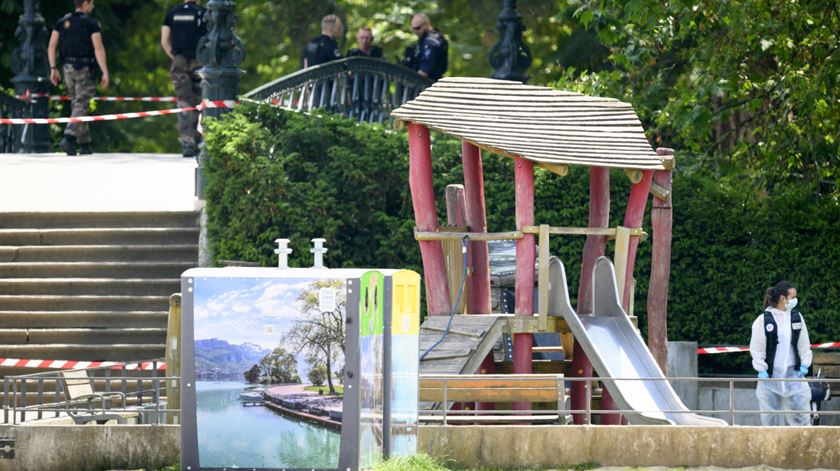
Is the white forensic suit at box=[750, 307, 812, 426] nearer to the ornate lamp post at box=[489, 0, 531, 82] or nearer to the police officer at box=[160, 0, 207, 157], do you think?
the ornate lamp post at box=[489, 0, 531, 82]

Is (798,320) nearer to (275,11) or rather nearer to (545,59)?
(545,59)

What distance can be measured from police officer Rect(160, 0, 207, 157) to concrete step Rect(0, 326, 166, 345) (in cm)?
692

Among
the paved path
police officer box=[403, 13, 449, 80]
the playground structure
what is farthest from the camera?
police officer box=[403, 13, 449, 80]

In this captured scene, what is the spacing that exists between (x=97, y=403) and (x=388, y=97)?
9.64m

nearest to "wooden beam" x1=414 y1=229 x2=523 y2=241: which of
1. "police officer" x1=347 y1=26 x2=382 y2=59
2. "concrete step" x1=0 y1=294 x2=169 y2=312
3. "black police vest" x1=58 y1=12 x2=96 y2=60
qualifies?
"concrete step" x1=0 y1=294 x2=169 y2=312

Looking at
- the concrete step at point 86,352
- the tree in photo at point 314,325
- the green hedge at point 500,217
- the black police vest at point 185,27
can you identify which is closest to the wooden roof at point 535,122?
the tree in photo at point 314,325

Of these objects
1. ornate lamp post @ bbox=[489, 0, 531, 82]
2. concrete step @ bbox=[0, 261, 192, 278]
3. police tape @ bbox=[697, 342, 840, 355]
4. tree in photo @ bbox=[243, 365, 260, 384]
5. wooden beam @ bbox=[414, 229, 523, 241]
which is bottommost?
tree in photo @ bbox=[243, 365, 260, 384]

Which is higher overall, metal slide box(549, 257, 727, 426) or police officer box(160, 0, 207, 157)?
police officer box(160, 0, 207, 157)

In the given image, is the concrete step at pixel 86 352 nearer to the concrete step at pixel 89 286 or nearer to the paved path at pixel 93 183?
the concrete step at pixel 89 286

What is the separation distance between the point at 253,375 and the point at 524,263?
4.37 metres

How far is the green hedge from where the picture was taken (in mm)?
23422

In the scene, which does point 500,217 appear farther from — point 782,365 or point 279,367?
point 279,367

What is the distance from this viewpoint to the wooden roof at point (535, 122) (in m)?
17.9

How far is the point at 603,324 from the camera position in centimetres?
1817
